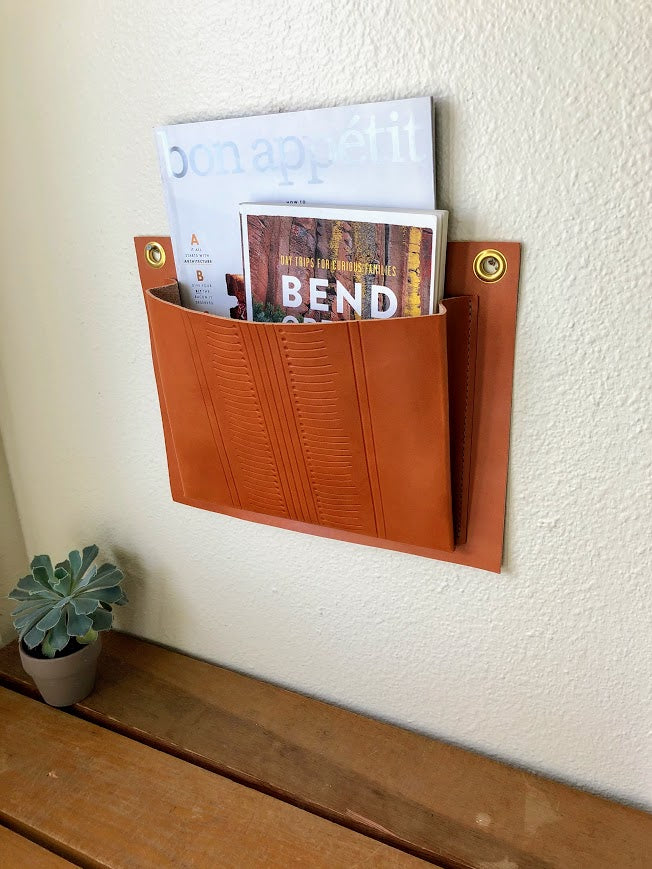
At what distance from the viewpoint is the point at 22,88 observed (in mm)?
594

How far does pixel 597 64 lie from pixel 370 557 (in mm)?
410

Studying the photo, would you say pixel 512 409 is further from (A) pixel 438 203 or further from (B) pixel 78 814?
(B) pixel 78 814

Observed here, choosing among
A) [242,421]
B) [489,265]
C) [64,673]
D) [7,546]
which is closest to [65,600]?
[64,673]

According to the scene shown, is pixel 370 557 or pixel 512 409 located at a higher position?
pixel 512 409

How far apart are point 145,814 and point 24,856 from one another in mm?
98

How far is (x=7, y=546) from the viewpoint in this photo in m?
0.81

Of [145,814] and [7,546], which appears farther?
[7,546]

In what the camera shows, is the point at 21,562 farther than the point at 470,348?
Yes

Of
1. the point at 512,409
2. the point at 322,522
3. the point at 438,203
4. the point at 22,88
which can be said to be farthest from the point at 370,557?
the point at 22,88

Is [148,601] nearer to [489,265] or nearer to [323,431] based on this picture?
[323,431]

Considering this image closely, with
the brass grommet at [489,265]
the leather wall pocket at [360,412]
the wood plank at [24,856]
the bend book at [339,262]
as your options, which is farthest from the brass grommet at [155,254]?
the wood plank at [24,856]

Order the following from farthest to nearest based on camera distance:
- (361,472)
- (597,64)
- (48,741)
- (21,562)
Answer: (21,562) < (48,741) < (361,472) < (597,64)

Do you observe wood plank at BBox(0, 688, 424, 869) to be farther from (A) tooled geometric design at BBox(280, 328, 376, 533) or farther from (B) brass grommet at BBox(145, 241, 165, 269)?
(B) brass grommet at BBox(145, 241, 165, 269)

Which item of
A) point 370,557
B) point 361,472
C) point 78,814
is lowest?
point 78,814
